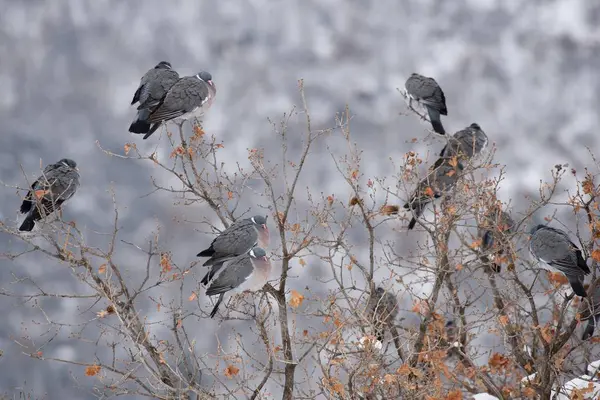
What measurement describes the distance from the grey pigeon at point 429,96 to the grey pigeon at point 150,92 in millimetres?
4559

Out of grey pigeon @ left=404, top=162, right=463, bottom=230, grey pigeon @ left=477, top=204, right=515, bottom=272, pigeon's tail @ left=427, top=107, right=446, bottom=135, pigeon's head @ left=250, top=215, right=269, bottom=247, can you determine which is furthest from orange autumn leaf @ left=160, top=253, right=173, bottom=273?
pigeon's tail @ left=427, top=107, right=446, bottom=135

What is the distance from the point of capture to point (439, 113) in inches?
509

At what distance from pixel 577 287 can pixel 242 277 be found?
4376mm

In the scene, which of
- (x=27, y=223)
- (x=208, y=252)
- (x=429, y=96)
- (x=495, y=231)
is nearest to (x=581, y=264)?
(x=495, y=231)

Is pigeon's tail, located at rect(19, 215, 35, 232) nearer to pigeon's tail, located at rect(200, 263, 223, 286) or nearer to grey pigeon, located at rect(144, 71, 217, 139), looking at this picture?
grey pigeon, located at rect(144, 71, 217, 139)

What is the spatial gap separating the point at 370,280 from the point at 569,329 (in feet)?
8.62

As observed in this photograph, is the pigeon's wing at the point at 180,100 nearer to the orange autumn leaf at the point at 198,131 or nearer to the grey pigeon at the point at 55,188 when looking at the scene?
the orange autumn leaf at the point at 198,131

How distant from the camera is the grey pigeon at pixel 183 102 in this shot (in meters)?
10.4

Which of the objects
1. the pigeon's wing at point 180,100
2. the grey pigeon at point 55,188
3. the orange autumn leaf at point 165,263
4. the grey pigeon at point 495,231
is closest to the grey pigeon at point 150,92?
the pigeon's wing at point 180,100

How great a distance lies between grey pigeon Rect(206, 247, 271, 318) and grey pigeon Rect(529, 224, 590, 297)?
403 centimetres

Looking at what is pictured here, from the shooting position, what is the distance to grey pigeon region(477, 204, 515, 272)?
919 cm

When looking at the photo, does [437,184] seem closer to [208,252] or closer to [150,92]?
[208,252]

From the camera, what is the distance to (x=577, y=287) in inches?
348

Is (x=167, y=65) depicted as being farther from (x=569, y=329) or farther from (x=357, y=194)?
(x=569, y=329)
